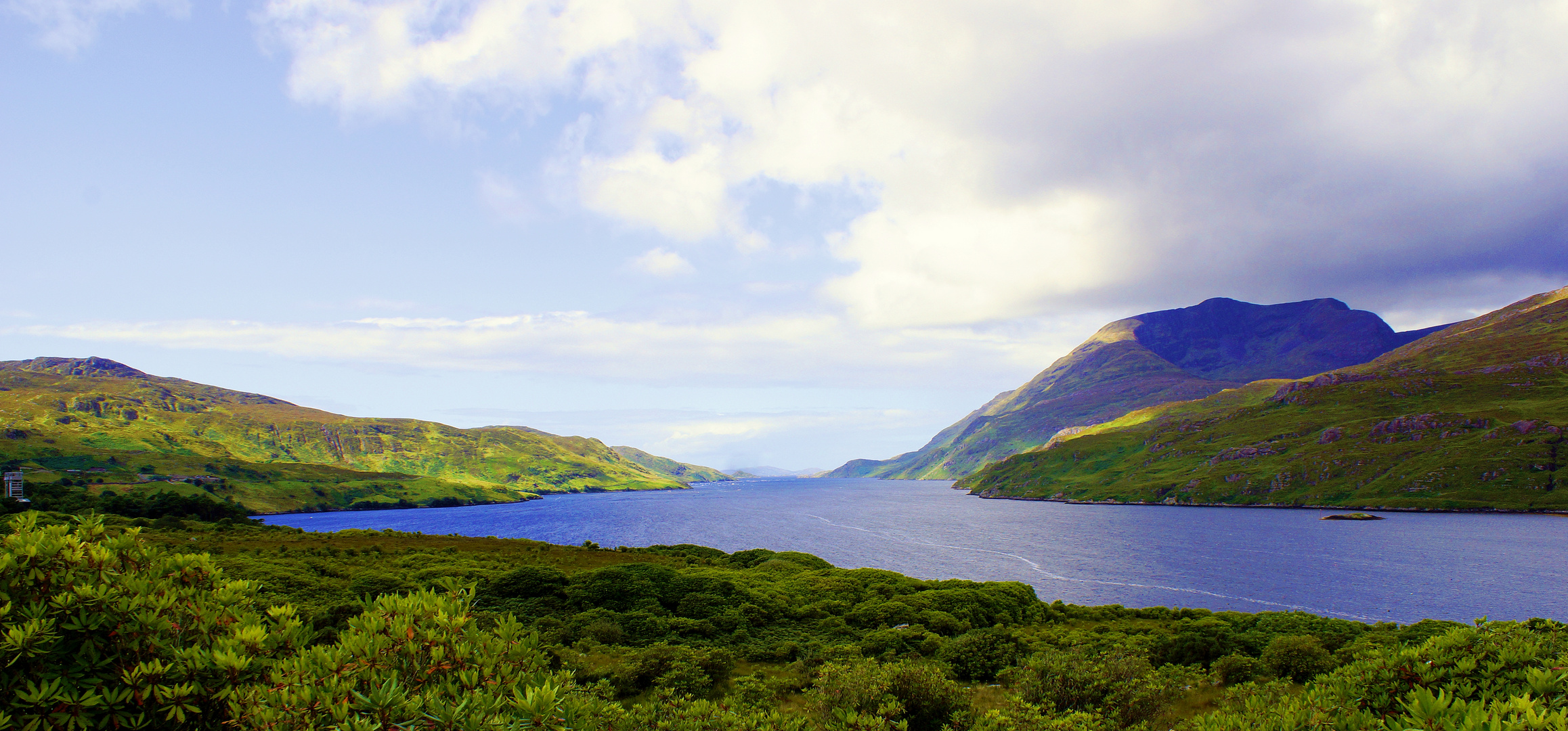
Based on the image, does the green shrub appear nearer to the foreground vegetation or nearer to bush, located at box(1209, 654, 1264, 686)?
the foreground vegetation

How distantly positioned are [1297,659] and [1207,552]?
106 m

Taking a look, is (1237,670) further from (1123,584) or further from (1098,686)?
(1123,584)

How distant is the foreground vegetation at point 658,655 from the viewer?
7.08 metres

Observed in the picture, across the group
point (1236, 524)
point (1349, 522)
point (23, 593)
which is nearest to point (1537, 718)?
point (23, 593)

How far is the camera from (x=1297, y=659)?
93.1 ft

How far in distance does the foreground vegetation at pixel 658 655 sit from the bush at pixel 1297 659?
0.10 metres

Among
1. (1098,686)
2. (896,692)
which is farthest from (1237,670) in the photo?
(896,692)

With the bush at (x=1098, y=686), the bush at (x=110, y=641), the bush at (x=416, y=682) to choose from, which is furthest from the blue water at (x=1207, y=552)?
the bush at (x=110, y=641)

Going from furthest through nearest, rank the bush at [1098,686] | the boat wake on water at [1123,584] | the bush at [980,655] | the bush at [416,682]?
1. the boat wake on water at [1123,584]
2. the bush at [980,655]
3. the bush at [1098,686]
4. the bush at [416,682]

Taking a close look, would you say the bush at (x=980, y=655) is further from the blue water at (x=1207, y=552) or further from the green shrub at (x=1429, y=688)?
the blue water at (x=1207, y=552)

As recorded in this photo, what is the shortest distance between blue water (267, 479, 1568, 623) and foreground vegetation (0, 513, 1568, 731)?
1564 inches

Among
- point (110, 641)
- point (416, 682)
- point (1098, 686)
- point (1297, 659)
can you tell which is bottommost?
point (1297, 659)

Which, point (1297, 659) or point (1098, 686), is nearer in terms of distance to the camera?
point (1098, 686)

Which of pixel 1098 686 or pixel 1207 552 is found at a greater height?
pixel 1098 686
